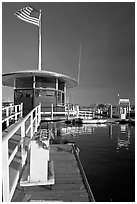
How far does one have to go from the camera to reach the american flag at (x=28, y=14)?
46.2 ft

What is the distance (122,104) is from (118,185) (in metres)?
22.9

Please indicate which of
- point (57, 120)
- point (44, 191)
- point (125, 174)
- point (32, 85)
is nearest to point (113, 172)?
point (125, 174)

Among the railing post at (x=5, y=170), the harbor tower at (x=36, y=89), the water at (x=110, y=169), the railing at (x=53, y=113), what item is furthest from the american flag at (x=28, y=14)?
the railing post at (x=5, y=170)

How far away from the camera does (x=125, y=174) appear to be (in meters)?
5.82

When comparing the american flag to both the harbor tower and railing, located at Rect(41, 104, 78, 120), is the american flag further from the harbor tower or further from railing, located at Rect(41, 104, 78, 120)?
railing, located at Rect(41, 104, 78, 120)

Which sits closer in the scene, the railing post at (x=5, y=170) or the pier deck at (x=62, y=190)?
the railing post at (x=5, y=170)

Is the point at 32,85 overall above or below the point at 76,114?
above

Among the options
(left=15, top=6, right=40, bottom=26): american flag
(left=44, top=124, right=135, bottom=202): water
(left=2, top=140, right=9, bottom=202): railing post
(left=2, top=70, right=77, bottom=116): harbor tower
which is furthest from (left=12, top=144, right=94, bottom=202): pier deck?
(left=15, top=6, right=40, bottom=26): american flag

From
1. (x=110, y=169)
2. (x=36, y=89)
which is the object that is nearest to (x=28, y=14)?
(x=36, y=89)

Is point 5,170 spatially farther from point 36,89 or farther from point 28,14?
point 28,14

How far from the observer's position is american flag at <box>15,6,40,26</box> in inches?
555

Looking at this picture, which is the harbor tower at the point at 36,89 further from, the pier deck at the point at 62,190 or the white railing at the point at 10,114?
the pier deck at the point at 62,190

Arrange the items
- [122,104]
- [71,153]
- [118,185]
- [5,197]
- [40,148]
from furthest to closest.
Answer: [122,104]
[71,153]
[118,185]
[40,148]
[5,197]

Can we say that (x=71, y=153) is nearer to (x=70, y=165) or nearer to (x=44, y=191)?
(x=70, y=165)
